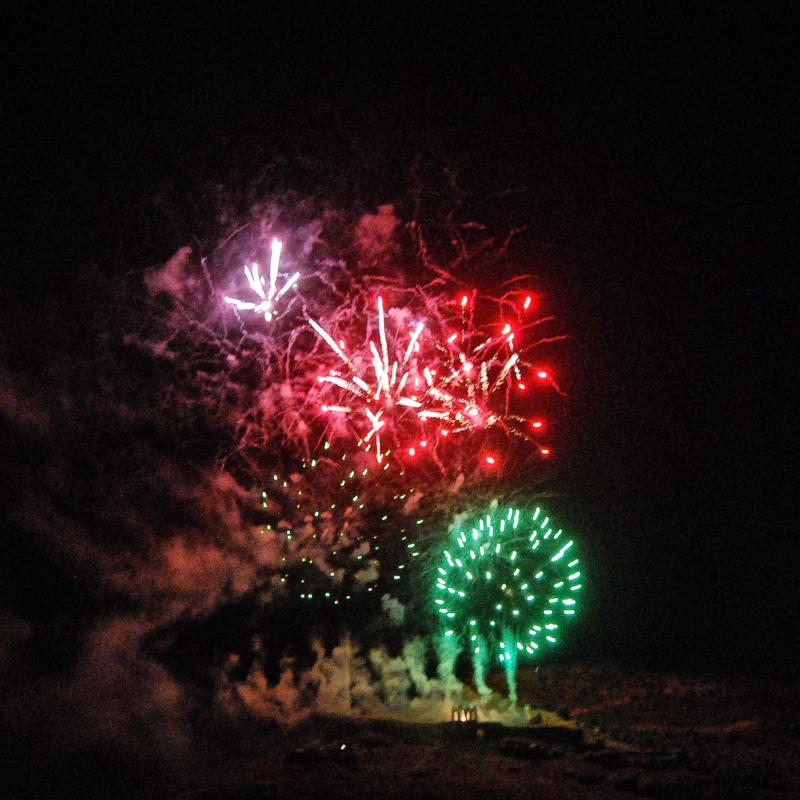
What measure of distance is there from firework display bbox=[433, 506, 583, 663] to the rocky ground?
0.88m

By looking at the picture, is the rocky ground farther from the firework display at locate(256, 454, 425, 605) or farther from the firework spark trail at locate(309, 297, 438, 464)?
the firework spark trail at locate(309, 297, 438, 464)

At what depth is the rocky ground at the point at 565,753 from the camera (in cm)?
721

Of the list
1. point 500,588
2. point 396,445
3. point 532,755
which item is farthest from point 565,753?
point 396,445

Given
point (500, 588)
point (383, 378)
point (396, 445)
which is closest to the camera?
point (500, 588)

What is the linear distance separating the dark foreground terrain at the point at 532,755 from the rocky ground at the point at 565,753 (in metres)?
0.01

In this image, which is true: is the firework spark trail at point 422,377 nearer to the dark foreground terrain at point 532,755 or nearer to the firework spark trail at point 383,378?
the firework spark trail at point 383,378

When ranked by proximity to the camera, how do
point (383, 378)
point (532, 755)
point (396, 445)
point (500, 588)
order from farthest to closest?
point (396, 445) → point (383, 378) → point (500, 588) → point (532, 755)

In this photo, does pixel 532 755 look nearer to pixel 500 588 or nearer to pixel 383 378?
pixel 500 588

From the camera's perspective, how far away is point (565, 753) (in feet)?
27.6

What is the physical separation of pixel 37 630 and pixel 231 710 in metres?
2.91

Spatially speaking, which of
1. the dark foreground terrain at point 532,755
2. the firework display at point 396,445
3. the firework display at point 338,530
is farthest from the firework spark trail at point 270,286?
the dark foreground terrain at point 532,755

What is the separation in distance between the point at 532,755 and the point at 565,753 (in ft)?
1.13

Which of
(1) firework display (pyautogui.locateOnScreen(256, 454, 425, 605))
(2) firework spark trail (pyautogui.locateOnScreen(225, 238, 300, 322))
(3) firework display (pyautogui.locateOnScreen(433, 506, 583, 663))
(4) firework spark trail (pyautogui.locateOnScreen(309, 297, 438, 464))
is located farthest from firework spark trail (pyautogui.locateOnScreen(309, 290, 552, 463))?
(3) firework display (pyautogui.locateOnScreen(433, 506, 583, 663))

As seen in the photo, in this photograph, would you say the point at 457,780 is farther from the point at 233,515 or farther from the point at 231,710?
the point at 233,515
